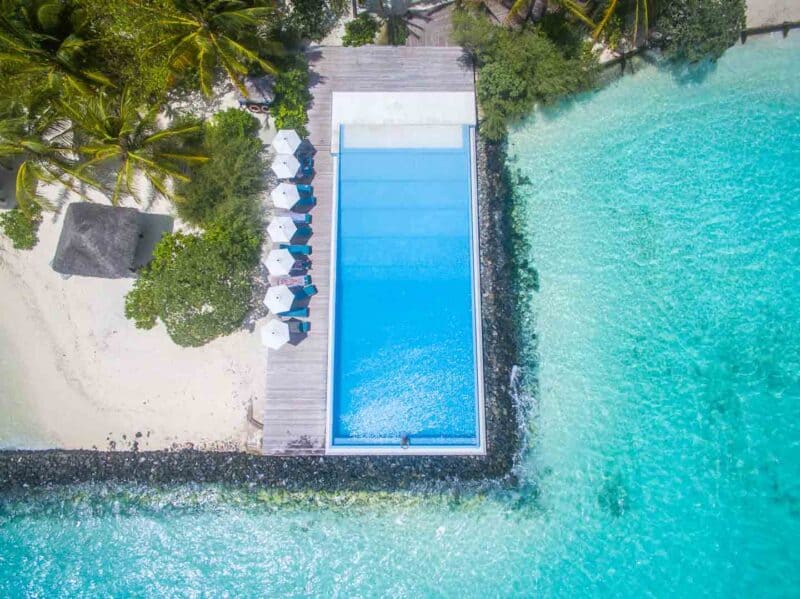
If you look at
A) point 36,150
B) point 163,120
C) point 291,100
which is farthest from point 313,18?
point 36,150

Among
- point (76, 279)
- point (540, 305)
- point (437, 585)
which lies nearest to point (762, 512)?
point (540, 305)

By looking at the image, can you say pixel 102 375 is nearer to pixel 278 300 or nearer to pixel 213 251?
pixel 213 251

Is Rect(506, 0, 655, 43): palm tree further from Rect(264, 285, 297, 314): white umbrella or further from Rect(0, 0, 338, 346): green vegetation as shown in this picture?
Rect(264, 285, 297, 314): white umbrella

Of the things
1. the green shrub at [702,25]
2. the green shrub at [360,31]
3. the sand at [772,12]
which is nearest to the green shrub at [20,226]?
the green shrub at [360,31]

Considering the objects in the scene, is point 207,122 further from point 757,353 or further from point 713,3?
point 757,353

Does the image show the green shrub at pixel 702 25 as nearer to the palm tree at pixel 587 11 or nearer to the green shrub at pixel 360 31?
the palm tree at pixel 587 11

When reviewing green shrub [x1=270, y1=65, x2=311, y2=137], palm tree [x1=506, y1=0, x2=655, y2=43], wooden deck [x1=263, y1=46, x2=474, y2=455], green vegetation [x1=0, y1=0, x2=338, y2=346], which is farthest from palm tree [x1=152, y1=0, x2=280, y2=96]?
palm tree [x1=506, y1=0, x2=655, y2=43]
